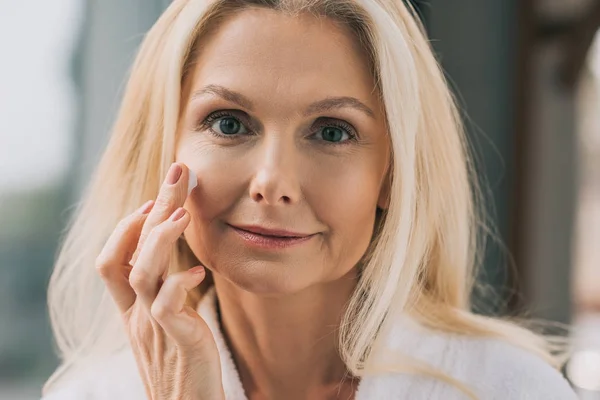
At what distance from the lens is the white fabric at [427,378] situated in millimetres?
1080

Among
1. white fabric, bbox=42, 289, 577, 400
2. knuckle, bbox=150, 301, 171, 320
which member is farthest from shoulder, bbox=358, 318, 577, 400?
knuckle, bbox=150, 301, 171, 320

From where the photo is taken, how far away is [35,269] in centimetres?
134

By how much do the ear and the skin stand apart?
3 cm

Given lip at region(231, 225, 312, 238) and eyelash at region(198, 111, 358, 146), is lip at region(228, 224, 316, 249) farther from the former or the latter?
eyelash at region(198, 111, 358, 146)

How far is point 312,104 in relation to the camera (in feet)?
3.00

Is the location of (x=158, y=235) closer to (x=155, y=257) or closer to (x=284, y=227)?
(x=155, y=257)

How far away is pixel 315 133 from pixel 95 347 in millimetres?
528

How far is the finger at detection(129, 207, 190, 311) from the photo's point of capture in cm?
92

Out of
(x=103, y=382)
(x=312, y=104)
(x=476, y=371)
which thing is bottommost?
(x=103, y=382)

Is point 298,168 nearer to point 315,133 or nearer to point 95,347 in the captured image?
point 315,133

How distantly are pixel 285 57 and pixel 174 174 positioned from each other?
0.19m

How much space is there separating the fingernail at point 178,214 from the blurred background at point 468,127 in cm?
40

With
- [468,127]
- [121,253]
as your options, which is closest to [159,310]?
[121,253]

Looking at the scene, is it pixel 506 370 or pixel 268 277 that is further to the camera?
pixel 506 370
